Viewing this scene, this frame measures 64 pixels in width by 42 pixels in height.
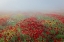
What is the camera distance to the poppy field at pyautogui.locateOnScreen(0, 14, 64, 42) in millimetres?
13109

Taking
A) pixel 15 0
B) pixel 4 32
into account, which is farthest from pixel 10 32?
pixel 15 0

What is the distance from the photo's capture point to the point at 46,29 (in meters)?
14.4

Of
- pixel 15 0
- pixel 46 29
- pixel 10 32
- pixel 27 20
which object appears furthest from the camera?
pixel 15 0

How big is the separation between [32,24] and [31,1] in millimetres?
14557

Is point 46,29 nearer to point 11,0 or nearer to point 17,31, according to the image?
point 17,31

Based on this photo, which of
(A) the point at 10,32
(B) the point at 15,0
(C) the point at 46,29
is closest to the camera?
(A) the point at 10,32

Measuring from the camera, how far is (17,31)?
1356 cm

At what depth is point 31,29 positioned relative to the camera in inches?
A: 551

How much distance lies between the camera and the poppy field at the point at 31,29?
13.1 m

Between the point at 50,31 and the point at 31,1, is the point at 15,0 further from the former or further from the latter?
the point at 50,31

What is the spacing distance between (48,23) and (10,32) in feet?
9.19

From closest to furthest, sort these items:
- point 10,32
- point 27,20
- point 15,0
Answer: point 10,32, point 27,20, point 15,0

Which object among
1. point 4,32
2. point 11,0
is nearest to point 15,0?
point 11,0

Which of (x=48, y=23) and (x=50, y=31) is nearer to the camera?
(x=50, y=31)
